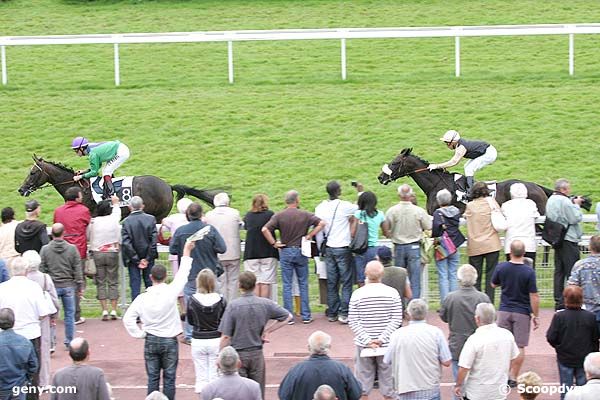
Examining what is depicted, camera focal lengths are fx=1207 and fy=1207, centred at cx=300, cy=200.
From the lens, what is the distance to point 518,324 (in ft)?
34.9

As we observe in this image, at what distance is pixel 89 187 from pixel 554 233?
6367 millimetres

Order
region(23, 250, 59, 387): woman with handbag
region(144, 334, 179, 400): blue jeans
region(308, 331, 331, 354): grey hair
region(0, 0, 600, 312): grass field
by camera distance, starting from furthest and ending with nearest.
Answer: region(0, 0, 600, 312): grass field < region(23, 250, 59, 387): woman with handbag < region(144, 334, 179, 400): blue jeans < region(308, 331, 331, 354): grey hair

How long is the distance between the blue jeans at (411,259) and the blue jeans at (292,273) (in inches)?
39.3

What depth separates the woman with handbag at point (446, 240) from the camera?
1265 cm

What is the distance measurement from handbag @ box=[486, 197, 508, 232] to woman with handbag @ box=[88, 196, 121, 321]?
402 centimetres

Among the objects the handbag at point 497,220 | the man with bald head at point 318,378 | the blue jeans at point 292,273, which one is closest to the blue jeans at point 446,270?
the handbag at point 497,220

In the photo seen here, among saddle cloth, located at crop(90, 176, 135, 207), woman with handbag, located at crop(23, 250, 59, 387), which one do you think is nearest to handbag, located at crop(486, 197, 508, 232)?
woman with handbag, located at crop(23, 250, 59, 387)

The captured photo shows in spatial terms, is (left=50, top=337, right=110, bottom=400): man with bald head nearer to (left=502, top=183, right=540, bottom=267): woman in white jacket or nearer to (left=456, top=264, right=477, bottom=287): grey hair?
(left=456, top=264, right=477, bottom=287): grey hair

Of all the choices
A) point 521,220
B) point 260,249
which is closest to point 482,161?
point 521,220

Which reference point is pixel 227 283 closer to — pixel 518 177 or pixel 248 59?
pixel 518 177

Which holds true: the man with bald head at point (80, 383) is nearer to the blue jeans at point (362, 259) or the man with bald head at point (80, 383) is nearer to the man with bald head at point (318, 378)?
the man with bald head at point (318, 378)

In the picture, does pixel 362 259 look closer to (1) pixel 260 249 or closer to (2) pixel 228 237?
(1) pixel 260 249

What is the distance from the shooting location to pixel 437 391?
362 inches
